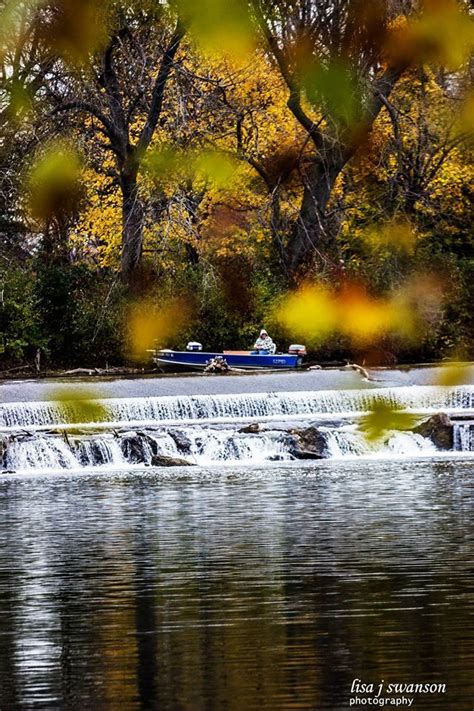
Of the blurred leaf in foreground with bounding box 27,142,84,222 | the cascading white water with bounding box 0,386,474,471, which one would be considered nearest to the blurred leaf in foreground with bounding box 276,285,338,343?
the blurred leaf in foreground with bounding box 27,142,84,222

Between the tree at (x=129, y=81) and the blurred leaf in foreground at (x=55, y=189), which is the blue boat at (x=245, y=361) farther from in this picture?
the blurred leaf in foreground at (x=55, y=189)

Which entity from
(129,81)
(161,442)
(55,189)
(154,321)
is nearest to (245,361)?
(161,442)

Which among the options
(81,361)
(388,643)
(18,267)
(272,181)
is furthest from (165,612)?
(81,361)

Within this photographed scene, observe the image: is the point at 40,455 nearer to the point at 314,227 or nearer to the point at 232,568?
the point at 232,568

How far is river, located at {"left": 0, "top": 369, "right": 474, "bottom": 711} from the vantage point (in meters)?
4.74

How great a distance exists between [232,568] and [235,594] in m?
1.47

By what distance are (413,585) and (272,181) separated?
22.8ft

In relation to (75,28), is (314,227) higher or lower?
lower

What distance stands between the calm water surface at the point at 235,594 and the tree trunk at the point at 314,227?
77.2 inches

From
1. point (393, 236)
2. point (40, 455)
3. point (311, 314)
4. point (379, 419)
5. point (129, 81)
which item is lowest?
point (40, 455)

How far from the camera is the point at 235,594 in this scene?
843 cm

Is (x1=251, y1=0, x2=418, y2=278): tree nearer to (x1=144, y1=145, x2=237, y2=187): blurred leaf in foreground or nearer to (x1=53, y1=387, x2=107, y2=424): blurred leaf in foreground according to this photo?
(x1=144, y1=145, x2=237, y2=187): blurred leaf in foreground

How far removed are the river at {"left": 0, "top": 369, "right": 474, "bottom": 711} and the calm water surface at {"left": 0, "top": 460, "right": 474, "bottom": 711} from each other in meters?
0.02

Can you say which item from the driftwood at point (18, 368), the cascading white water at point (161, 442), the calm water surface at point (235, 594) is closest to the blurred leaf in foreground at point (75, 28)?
the calm water surface at point (235, 594)
